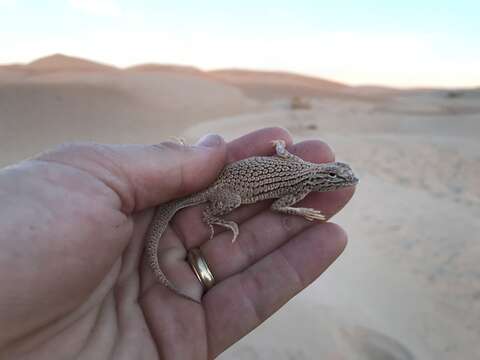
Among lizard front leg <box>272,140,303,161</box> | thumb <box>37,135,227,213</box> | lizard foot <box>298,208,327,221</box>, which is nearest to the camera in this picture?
thumb <box>37,135,227,213</box>

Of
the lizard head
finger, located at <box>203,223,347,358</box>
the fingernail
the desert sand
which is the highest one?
the fingernail

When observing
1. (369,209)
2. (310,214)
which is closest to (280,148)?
(310,214)

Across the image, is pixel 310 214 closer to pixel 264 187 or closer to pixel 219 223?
pixel 264 187

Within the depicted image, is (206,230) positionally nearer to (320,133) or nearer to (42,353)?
(42,353)

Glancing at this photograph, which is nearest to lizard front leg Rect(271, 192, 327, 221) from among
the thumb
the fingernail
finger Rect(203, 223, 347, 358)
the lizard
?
the lizard

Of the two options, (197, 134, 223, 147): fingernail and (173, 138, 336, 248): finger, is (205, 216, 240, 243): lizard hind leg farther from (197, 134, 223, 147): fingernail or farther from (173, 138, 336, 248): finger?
(197, 134, 223, 147): fingernail

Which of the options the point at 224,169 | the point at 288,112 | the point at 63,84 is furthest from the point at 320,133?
the point at 224,169

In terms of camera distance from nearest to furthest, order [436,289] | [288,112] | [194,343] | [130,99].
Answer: [194,343] < [436,289] < [130,99] < [288,112]
